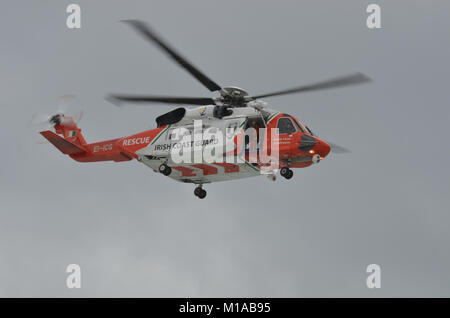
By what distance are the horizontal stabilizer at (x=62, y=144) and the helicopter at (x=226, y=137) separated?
10 centimetres

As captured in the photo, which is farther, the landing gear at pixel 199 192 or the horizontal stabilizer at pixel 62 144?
the horizontal stabilizer at pixel 62 144

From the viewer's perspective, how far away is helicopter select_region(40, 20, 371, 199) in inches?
1303

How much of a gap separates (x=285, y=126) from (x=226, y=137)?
2625 millimetres

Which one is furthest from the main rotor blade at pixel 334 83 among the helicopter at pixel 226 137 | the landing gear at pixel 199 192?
the landing gear at pixel 199 192

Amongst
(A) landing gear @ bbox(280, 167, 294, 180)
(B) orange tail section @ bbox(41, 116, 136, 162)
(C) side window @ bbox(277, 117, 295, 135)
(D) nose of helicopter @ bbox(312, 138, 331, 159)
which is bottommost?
(A) landing gear @ bbox(280, 167, 294, 180)

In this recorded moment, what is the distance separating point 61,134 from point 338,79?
15337mm

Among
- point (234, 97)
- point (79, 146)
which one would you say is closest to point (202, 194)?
point (234, 97)

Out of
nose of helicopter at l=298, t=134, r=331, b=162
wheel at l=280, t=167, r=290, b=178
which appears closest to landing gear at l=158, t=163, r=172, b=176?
wheel at l=280, t=167, r=290, b=178

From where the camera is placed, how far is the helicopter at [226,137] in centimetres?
3309

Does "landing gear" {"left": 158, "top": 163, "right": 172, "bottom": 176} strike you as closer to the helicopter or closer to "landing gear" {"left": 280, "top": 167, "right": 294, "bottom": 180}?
the helicopter

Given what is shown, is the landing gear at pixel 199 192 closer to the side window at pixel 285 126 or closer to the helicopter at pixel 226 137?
the helicopter at pixel 226 137

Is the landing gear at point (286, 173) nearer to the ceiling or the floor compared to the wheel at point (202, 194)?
nearer to the floor
